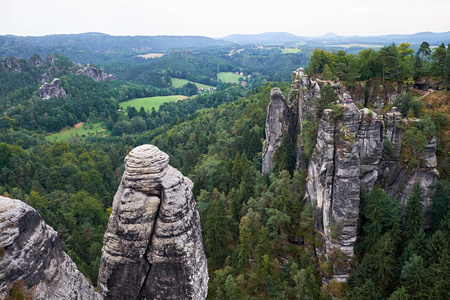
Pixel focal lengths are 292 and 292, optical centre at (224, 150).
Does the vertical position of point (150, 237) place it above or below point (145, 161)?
below

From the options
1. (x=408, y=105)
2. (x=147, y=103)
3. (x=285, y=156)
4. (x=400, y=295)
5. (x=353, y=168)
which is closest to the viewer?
(x=400, y=295)

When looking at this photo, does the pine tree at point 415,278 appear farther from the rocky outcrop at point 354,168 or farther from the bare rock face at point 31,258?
the bare rock face at point 31,258

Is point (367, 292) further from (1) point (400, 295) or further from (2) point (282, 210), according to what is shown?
A: (2) point (282, 210)

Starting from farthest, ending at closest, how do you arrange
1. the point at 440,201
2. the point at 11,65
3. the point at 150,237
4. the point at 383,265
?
the point at 11,65, the point at 440,201, the point at 383,265, the point at 150,237

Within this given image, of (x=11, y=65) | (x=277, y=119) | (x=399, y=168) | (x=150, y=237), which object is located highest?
(x=11, y=65)

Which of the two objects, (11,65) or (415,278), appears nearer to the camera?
(415,278)

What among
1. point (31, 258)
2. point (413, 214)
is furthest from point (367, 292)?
point (31, 258)
